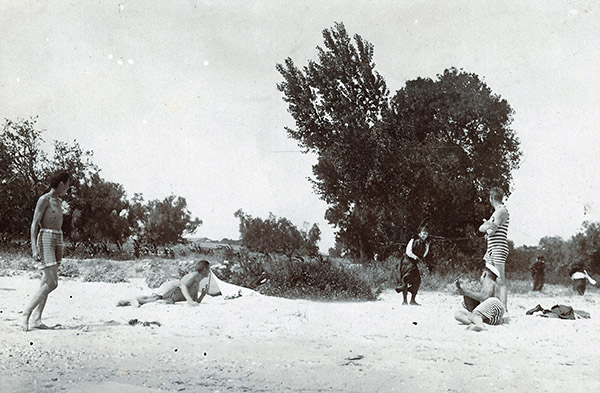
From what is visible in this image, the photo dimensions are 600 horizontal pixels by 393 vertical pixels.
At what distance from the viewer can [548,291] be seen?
13.3 m

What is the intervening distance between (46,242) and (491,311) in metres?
5.77

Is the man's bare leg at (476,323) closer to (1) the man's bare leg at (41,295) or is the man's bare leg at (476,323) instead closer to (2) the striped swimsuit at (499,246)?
(2) the striped swimsuit at (499,246)

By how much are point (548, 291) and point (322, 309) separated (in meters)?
8.28

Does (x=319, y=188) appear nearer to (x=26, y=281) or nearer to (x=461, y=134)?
(x=461, y=134)

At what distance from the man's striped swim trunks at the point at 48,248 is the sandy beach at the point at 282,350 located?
78cm

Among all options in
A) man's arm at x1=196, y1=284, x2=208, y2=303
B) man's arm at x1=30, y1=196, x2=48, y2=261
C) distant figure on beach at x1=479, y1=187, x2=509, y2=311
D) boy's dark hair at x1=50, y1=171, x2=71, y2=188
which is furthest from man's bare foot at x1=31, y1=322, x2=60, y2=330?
distant figure on beach at x1=479, y1=187, x2=509, y2=311

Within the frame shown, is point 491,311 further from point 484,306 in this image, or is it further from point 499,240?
point 499,240

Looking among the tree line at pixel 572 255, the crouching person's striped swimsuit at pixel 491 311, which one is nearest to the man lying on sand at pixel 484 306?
the crouching person's striped swimsuit at pixel 491 311

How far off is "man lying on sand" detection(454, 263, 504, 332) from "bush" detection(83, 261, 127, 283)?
310 inches

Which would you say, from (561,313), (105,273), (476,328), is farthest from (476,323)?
(105,273)

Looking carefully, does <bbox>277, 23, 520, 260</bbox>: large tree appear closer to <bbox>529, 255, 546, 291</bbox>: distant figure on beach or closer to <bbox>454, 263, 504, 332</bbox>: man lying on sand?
<bbox>529, 255, 546, 291</bbox>: distant figure on beach

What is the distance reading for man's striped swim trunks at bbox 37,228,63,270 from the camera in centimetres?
557

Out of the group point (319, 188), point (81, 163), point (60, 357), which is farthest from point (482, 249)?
point (60, 357)

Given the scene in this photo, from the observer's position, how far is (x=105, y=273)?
12.3 m
